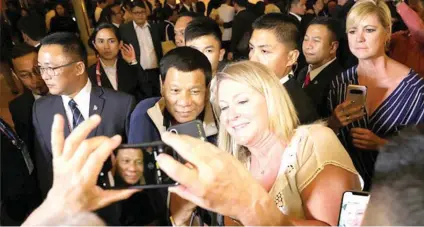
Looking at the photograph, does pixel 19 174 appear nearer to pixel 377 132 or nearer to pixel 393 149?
pixel 393 149

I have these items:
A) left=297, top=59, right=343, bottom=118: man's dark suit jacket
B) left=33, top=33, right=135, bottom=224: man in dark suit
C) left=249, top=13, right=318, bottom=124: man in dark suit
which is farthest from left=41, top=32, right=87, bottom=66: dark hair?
left=297, top=59, right=343, bottom=118: man's dark suit jacket

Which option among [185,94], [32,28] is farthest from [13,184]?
[32,28]

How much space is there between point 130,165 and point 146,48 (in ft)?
10.7

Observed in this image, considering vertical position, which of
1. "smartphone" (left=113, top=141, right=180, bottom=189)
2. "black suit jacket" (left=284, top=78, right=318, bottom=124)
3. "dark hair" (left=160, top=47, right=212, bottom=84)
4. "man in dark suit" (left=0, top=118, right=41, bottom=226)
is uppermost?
"dark hair" (left=160, top=47, right=212, bottom=84)

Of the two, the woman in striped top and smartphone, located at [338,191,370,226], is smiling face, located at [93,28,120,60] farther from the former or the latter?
smartphone, located at [338,191,370,226]

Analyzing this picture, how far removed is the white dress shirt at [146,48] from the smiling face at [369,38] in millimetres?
2393

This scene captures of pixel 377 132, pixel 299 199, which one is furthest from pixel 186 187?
pixel 377 132

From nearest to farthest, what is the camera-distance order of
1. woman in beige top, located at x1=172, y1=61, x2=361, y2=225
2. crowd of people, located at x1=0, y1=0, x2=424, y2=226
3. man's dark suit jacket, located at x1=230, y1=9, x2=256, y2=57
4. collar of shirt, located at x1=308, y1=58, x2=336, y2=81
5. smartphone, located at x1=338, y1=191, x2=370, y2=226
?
crowd of people, located at x1=0, y1=0, x2=424, y2=226
smartphone, located at x1=338, y1=191, x2=370, y2=226
woman in beige top, located at x1=172, y1=61, x2=361, y2=225
collar of shirt, located at x1=308, y1=58, x2=336, y2=81
man's dark suit jacket, located at x1=230, y1=9, x2=256, y2=57

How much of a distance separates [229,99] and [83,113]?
0.91 metres

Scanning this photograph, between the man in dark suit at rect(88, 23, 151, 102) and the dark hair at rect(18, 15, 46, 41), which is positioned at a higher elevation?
the dark hair at rect(18, 15, 46, 41)

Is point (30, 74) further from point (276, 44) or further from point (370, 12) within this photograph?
point (370, 12)

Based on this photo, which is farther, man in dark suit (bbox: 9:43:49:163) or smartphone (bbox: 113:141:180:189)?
man in dark suit (bbox: 9:43:49:163)

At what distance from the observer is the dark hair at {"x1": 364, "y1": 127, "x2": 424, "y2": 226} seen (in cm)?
58

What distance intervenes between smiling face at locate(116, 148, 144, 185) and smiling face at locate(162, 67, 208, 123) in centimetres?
77
